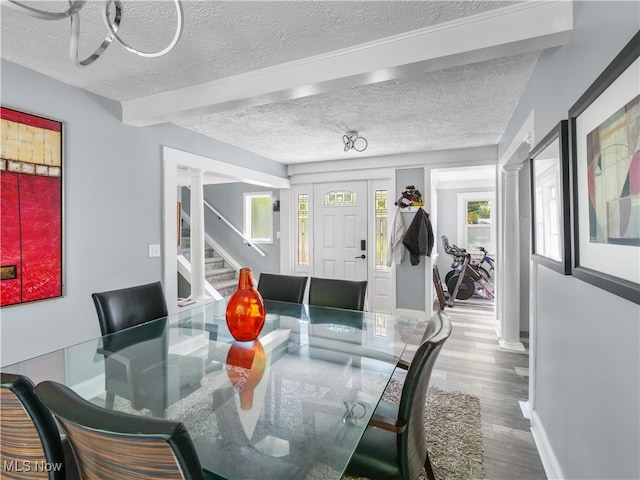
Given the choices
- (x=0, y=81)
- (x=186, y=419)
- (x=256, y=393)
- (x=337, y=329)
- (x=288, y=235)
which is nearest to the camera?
(x=186, y=419)

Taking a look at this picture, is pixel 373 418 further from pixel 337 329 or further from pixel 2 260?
pixel 2 260

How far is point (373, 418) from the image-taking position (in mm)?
1206

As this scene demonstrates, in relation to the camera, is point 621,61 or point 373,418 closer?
point 621,61

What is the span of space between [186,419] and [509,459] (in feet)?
5.82

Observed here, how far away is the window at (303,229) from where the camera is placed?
17.6 ft

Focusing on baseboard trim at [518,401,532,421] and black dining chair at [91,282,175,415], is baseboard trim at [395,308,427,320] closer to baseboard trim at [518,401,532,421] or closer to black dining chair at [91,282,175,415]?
baseboard trim at [518,401,532,421]

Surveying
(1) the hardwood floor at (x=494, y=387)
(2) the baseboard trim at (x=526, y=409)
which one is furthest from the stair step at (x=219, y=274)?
(2) the baseboard trim at (x=526, y=409)

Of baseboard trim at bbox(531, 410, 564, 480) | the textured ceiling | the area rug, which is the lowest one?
the area rug

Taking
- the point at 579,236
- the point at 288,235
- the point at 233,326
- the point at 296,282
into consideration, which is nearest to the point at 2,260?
the point at 233,326

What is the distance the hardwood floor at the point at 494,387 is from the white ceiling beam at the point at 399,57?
7.08 feet

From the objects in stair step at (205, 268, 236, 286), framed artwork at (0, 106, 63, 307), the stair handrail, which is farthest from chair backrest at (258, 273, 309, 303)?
the stair handrail

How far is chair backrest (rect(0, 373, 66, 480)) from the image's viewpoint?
2.83ft

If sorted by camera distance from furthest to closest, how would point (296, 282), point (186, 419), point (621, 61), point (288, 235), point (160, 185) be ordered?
point (288, 235), point (160, 185), point (296, 282), point (186, 419), point (621, 61)

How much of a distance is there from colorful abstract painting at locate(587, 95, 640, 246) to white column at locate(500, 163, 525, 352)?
2519mm
